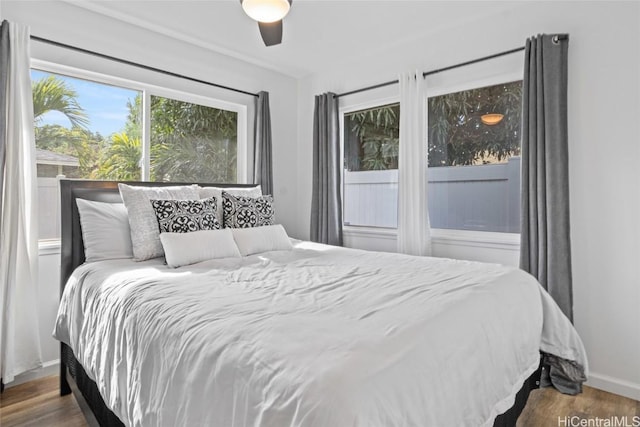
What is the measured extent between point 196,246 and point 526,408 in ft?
6.79

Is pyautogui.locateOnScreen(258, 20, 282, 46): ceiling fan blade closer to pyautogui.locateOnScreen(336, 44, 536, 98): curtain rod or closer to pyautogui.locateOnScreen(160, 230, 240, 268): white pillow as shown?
pyautogui.locateOnScreen(160, 230, 240, 268): white pillow

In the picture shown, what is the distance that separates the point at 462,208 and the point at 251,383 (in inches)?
102

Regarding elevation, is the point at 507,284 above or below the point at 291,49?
below

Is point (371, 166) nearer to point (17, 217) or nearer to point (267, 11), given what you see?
point (267, 11)

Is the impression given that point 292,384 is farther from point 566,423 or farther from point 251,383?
point 566,423

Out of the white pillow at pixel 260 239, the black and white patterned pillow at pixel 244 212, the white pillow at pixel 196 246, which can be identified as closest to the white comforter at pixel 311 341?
the white pillow at pixel 196 246

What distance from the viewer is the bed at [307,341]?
0.89m

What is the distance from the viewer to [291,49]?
3.41 meters

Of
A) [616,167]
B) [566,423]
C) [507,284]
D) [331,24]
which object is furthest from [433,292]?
[331,24]

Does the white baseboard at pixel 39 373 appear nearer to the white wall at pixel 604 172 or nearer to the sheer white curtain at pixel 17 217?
the sheer white curtain at pixel 17 217

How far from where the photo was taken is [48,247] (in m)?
2.50

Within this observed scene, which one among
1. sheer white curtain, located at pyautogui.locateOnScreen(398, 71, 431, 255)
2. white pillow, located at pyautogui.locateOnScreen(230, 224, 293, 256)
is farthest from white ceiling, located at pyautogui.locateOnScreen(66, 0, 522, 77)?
white pillow, located at pyautogui.locateOnScreen(230, 224, 293, 256)

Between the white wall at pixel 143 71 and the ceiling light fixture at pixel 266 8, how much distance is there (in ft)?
4.97

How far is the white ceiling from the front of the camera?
2.62 metres
